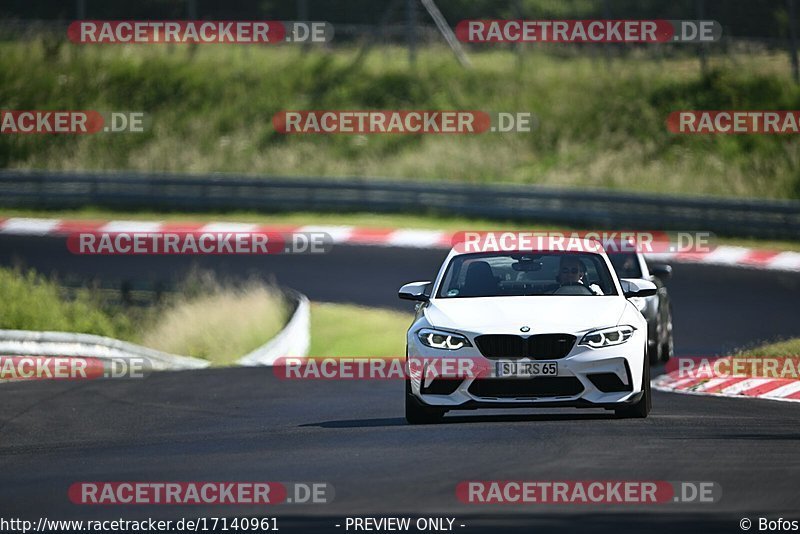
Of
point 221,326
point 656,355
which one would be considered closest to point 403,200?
point 221,326

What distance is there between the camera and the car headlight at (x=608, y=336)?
37.9 feet

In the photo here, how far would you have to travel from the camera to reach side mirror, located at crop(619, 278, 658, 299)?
1270cm

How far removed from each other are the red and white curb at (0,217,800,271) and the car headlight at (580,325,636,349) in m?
15.7

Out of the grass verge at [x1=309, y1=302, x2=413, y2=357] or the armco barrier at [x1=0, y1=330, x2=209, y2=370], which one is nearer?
the armco barrier at [x1=0, y1=330, x2=209, y2=370]

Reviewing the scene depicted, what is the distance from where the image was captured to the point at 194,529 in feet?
26.9

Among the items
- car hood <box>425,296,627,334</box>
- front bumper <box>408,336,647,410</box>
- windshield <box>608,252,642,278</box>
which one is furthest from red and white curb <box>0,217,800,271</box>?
front bumper <box>408,336,647,410</box>

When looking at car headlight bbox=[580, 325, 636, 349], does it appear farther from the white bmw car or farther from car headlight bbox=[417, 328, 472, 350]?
car headlight bbox=[417, 328, 472, 350]

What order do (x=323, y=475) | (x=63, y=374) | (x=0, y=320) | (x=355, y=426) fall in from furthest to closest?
1. (x=0, y=320)
2. (x=63, y=374)
3. (x=355, y=426)
4. (x=323, y=475)

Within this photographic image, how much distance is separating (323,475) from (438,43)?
35.3 metres

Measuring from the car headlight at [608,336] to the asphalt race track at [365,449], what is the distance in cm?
63

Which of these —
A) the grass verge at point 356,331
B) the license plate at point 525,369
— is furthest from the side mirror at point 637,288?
the grass verge at point 356,331

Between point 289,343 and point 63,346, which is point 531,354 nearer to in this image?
point 63,346

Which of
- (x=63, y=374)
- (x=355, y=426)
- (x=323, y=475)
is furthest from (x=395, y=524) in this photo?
(x=63, y=374)

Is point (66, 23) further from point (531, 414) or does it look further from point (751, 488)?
point (751, 488)
